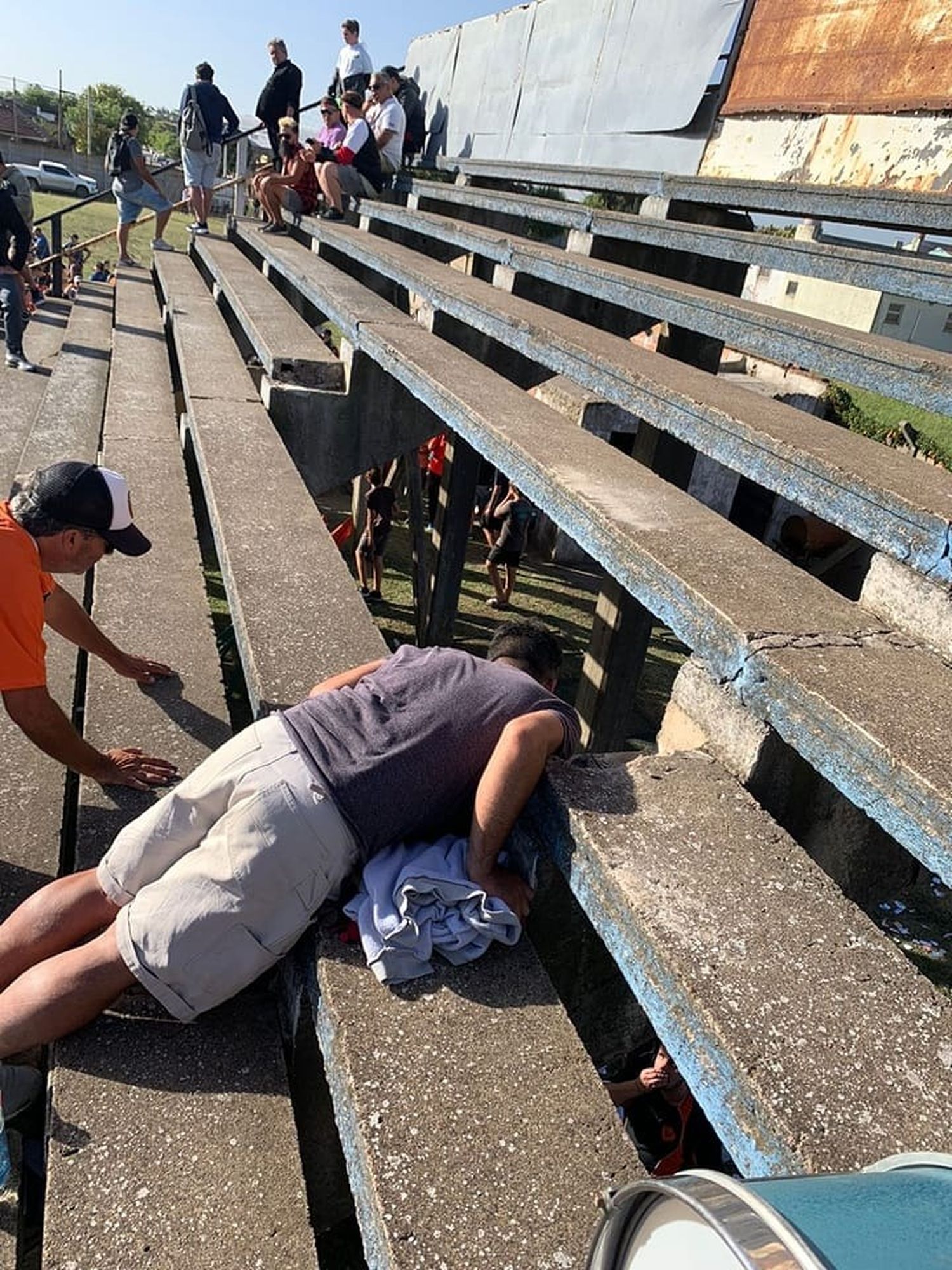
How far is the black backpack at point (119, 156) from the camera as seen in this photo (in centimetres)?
1176

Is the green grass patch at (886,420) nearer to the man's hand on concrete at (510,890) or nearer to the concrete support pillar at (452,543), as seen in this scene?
the concrete support pillar at (452,543)

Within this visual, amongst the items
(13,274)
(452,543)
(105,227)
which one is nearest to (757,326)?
(452,543)

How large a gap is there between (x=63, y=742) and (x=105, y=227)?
115ft

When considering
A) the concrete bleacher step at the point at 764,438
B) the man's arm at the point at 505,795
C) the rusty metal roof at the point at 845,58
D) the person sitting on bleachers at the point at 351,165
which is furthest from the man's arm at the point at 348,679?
the person sitting on bleachers at the point at 351,165

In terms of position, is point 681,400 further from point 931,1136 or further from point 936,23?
point 931,1136

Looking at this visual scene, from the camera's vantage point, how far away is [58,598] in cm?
323

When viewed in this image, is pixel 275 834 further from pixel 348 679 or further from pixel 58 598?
pixel 58 598

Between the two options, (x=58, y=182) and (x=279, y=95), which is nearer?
(x=279, y=95)

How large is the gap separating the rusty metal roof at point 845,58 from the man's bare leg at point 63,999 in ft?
15.7

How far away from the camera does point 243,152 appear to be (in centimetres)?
1881

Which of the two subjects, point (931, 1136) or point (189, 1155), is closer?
point (931, 1136)

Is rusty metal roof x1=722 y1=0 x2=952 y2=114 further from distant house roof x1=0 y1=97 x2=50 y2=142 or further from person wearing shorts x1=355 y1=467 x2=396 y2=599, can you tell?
distant house roof x1=0 y1=97 x2=50 y2=142

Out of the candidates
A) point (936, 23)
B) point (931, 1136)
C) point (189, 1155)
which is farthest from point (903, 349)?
point (189, 1155)

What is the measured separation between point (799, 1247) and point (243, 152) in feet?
71.3
